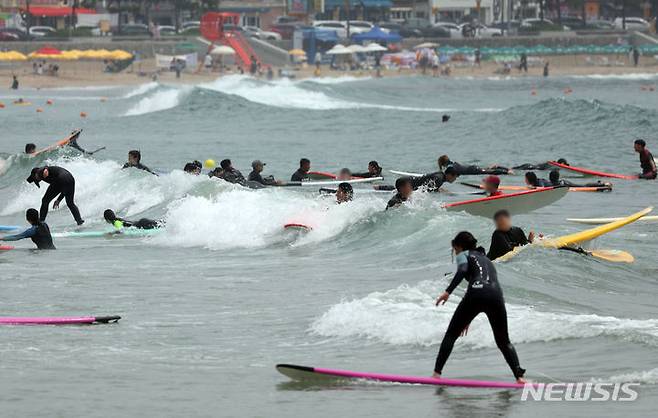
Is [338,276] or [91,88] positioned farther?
[91,88]

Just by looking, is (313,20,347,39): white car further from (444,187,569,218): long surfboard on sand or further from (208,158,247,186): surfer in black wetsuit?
(444,187,569,218): long surfboard on sand

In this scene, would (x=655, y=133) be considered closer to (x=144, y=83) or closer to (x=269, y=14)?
(x=144, y=83)

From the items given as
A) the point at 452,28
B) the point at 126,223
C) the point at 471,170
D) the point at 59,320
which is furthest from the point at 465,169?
the point at 452,28

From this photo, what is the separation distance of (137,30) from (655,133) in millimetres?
70317

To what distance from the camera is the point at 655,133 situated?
159ft

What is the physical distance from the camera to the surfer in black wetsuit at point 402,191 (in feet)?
65.3

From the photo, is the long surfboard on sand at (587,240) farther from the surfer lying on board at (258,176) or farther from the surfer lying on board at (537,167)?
the surfer lying on board at (537,167)

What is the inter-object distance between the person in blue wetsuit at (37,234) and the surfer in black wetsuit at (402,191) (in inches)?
213

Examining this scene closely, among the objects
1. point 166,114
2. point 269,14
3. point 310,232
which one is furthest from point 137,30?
point 310,232

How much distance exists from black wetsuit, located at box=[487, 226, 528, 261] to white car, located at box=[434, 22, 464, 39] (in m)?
99.7

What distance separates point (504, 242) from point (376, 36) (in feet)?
313

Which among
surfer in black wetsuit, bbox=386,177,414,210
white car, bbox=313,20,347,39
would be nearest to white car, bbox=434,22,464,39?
white car, bbox=313,20,347,39

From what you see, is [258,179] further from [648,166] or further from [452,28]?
[452,28]

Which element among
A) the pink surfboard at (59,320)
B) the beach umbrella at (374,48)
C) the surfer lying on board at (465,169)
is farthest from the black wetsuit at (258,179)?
the beach umbrella at (374,48)
